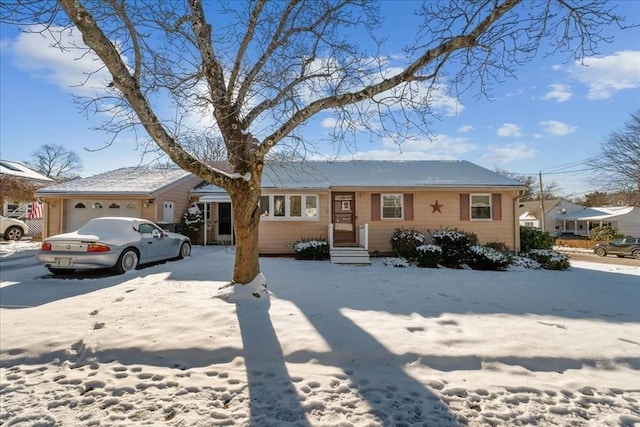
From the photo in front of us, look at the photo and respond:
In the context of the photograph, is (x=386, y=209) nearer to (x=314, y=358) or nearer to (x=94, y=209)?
(x=314, y=358)

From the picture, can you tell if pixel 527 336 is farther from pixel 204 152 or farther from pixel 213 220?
pixel 213 220

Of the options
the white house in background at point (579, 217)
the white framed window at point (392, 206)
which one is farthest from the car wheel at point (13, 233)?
the white house in background at point (579, 217)

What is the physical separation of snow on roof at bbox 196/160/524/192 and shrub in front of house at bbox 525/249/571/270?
273cm

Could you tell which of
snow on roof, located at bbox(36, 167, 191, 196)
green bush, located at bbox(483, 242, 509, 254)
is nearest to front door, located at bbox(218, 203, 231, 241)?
snow on roof, located at bbox(36, 167, 191, 196)

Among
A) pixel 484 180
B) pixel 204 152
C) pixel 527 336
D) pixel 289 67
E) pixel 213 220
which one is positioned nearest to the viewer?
pixel 527 336

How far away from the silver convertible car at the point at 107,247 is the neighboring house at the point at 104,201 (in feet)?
17.2

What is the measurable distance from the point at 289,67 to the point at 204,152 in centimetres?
401

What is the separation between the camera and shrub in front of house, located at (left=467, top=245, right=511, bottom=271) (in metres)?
10.4

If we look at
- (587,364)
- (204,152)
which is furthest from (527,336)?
(204,152)

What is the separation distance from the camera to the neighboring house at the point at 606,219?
115ft

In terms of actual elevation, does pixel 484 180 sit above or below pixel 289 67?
below

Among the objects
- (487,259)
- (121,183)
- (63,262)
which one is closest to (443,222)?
(487,259)

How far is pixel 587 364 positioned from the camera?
140 inches

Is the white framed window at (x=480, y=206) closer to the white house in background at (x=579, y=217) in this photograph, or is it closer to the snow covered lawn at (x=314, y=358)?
the snow covered lawn at (x=314, y=358)
